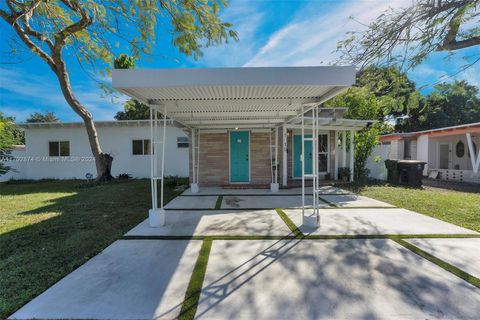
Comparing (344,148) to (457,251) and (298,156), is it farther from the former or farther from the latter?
(457,251)

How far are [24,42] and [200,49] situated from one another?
7454 mm

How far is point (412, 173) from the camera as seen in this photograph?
9.99 meters

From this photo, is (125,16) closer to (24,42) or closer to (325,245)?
(24,42)

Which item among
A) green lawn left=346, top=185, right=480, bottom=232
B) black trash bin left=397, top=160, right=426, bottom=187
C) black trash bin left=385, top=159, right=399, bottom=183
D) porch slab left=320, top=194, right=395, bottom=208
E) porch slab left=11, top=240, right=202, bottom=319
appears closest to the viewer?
porch slab left=11, top=240, right=202, bottom=319

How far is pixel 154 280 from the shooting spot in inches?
105

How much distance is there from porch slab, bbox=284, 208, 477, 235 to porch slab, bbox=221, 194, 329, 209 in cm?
63

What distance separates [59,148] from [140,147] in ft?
14.6

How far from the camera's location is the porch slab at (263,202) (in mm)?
6242

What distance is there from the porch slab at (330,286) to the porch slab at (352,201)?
2.96 meters

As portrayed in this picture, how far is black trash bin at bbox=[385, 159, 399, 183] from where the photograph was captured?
10.8 m

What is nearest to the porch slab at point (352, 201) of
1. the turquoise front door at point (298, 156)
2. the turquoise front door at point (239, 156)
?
the turquoise front door at point (298, 156)

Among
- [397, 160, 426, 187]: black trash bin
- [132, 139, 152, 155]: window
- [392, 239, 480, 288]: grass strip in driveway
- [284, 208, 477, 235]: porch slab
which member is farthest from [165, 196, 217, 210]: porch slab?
[397, 160, 426, 187]: black trash bin

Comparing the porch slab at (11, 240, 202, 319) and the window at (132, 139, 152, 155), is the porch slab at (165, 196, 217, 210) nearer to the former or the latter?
the porch slab at (11, 240, 202, 319)

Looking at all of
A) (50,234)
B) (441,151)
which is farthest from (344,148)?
(50,234)
